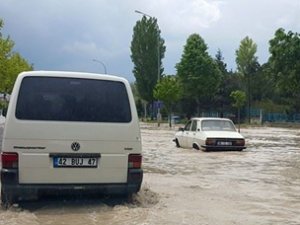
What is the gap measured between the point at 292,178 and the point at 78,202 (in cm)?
613

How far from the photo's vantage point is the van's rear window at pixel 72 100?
8047mm

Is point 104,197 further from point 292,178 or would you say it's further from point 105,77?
point 292,178

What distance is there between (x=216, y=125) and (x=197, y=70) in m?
45.2

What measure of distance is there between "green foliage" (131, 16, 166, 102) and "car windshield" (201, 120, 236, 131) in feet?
201

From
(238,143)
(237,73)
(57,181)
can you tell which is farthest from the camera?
(237,73)

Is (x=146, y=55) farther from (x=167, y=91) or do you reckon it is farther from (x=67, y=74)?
(x=67, y=74)

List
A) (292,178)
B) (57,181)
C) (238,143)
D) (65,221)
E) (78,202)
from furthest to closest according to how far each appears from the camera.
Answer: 1. (238,143)
2. (292,178)
3. (78,202)
4. (57,181)
5. (65,221)

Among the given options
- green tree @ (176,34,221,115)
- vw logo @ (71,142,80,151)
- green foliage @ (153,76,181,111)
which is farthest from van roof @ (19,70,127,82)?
green tree @ (176,34,221,115)

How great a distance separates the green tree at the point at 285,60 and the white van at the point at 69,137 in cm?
3257

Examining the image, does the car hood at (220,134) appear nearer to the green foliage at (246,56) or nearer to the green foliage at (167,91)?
the green foliage at (167,91)

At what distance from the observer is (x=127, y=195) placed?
885 centimetres

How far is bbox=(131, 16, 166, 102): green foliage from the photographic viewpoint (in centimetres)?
8394

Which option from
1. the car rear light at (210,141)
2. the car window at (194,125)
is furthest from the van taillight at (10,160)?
the car window at (194,125)

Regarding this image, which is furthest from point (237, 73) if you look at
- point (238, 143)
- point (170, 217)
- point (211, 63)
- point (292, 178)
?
point (170, 217)
